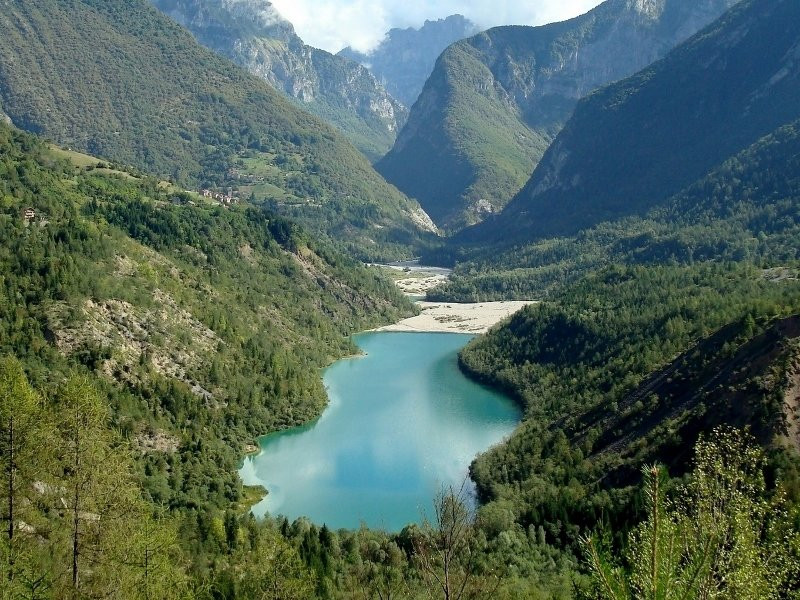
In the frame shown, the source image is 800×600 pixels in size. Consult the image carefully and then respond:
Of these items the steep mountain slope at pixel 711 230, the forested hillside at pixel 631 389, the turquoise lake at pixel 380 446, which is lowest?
the turquoise lake at pixel 380 446

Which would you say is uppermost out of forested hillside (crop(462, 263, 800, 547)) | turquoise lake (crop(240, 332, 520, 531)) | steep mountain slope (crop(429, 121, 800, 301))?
steep mountain slope (crop(429, 121, 800, 301))

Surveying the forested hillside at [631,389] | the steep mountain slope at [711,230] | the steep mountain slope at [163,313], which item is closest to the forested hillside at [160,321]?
the steep mountain slope at [163,313]

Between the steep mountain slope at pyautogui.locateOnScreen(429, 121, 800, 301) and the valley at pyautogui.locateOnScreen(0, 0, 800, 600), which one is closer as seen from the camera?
the valley at pyautogui.locateOnScreen(0, 0, 800, 600)

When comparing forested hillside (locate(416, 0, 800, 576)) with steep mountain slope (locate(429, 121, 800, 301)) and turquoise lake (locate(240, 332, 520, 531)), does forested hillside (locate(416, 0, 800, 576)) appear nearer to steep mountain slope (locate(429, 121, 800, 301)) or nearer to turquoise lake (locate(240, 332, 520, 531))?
steep mountain slope (locate(429, 121, 800, 301))

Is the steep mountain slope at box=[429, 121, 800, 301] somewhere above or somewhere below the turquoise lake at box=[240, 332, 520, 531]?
above

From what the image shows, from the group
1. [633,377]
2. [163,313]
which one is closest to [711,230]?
[633,377]

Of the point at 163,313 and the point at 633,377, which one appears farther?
the point at 163,313

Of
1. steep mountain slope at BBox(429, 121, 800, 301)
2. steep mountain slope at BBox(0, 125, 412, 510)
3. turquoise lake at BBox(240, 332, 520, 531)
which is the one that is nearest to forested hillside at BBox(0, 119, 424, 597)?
steep mountain slope at BBox(0, 125, 412, 510)

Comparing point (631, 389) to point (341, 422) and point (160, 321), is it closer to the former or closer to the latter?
point (341, 422)

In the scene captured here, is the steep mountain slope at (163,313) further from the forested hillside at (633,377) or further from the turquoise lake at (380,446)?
the forested hillside at (633,377)
